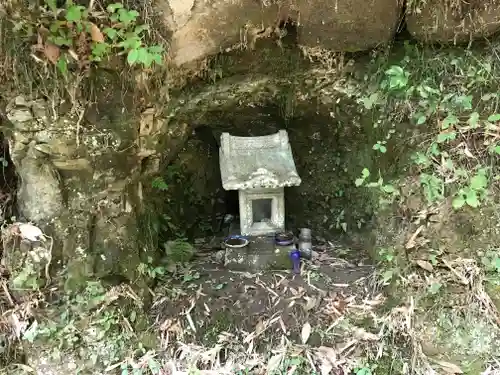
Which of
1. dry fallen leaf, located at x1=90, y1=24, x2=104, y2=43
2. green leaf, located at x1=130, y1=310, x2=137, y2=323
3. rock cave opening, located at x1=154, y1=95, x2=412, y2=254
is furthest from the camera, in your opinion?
rock cave opening, located at x1=154, y1=95, x2=412, y2=254

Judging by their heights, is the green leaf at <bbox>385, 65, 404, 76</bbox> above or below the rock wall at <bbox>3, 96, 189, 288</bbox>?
above

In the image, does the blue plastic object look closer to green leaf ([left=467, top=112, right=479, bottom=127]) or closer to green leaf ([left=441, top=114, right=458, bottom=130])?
green leaf ([left=441, top=114, right=458, bottom=130])

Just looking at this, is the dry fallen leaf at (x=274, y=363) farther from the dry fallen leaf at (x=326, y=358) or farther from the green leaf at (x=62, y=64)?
the green leaf at (x=62, y=64)

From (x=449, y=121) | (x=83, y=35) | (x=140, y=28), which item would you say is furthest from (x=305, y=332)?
(x=83, y=35)

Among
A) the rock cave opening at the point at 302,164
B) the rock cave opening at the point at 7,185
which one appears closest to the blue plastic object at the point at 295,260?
the rock cave opening at the point at 302,164

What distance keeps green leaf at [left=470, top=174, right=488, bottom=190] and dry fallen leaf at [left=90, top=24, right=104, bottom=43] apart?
266cm

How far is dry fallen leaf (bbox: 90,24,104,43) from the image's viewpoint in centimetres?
286

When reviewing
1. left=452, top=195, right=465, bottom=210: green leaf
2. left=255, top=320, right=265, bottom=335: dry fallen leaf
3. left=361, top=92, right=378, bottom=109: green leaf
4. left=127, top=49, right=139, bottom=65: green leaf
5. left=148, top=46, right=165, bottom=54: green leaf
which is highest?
left=148, top=46, right=165, bottom=54: green leaf

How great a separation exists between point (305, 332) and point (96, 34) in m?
2.50

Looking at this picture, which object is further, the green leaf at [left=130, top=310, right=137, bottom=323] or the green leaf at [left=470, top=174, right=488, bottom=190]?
the green leaf at [left=130, top=310, right=137, bottom=323]

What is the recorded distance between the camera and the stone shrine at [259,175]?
3.88m

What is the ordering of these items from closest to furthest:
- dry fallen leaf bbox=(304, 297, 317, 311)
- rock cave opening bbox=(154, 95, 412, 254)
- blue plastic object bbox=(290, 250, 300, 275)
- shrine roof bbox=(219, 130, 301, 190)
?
1. dry fallen leaf bbox=(304, 297, 317, 311)
2. shrine roof bbox=(219, 130, 301, 190)
3. blue plastic object bbox=(290, 250, 300, 275)
4. rock cave opening bbox=(154, 95, 412, 254)

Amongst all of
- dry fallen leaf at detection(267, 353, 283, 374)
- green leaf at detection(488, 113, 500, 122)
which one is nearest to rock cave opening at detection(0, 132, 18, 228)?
dry fallen leaf at detection(267, 353, 283, 374)

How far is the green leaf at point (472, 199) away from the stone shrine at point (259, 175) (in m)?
1.31
